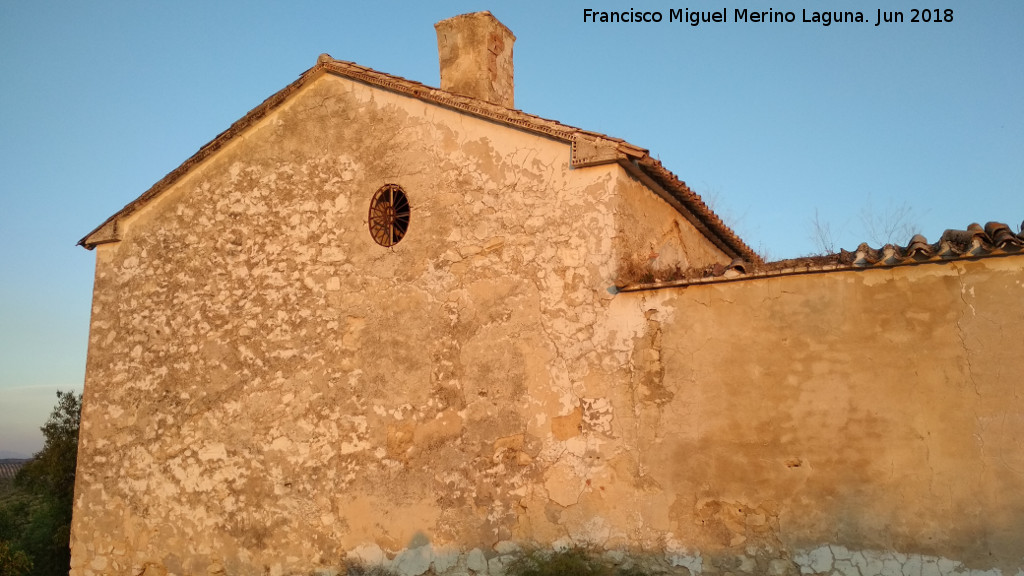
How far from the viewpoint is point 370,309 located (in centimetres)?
981

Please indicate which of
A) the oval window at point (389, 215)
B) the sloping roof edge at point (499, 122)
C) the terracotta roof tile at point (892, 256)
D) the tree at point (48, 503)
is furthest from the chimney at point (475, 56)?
the tree at point (48, 503)

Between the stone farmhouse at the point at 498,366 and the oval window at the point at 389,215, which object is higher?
the oval window at the point at 389,215

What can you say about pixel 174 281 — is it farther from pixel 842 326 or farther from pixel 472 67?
pixel 842 326

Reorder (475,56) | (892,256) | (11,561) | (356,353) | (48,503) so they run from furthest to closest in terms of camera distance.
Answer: (48,503) → (11,561) → (475,56) → (356,353) → (892,256)

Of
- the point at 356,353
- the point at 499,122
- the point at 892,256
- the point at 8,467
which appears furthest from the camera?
the point at 8,467

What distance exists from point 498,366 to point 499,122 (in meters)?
2.64

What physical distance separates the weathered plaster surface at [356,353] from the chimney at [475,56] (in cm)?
120

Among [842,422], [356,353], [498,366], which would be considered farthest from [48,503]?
[842,422]

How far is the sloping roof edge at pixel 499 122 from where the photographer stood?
28.3 feet

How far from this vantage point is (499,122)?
9305 millimetres

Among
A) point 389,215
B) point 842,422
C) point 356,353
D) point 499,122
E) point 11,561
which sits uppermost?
point 499,122

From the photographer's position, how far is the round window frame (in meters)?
9.91

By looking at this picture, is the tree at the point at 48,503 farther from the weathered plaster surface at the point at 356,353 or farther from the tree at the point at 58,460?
the weathered plaster surface at the point at 356,353

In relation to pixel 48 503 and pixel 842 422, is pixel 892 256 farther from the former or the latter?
pixel 48 503
